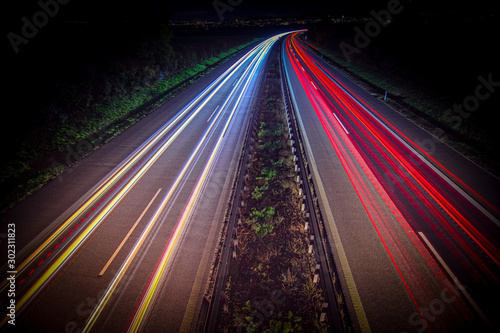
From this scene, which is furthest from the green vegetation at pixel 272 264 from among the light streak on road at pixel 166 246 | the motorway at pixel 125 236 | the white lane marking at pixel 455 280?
the white lane marking at pixel 455 280

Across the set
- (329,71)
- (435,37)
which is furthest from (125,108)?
(435,37)

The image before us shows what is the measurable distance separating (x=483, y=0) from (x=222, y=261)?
48615mm

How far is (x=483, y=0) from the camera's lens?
30.4 meters

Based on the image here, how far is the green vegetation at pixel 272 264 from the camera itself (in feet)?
18.0

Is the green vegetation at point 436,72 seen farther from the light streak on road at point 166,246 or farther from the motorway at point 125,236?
the motorway at point 125,236

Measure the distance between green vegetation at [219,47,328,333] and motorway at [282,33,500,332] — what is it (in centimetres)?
108

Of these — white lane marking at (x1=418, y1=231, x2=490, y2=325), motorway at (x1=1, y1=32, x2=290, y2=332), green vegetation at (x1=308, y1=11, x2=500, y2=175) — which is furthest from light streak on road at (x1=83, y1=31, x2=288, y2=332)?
green vegetation at (x1=308, y1=11, x2=500, y2=175)

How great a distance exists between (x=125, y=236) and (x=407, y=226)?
10010 millimetres

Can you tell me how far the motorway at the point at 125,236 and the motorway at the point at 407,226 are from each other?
4500 millimetres

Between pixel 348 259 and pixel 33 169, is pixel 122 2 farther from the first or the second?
pixel 348 259

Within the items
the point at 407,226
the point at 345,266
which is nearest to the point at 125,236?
the point at 345,266

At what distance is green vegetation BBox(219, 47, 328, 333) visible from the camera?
5.48 meters

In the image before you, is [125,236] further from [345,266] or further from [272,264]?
[345,266]

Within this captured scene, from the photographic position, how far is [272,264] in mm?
6699
